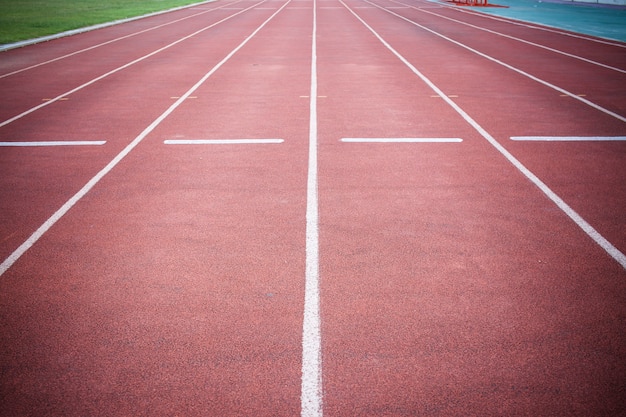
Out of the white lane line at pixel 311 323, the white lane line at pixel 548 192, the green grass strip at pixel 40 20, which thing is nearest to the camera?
the white lane line at pixel 311 323

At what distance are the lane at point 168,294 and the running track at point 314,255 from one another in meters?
0.02

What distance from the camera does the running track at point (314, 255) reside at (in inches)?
120

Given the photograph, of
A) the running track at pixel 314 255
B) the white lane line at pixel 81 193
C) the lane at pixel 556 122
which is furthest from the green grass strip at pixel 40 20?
the lane at pixel 556 122

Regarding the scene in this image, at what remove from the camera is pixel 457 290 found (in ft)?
12.9

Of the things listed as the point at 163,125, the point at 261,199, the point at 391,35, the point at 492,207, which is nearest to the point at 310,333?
the point at 261,199

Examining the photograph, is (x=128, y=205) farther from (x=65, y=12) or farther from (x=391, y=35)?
(x=65, y=12)

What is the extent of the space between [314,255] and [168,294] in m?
1.32

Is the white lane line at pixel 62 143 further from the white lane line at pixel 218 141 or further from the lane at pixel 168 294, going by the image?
the white lane line at pixel 218 141

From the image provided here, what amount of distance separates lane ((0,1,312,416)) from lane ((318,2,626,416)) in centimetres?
44

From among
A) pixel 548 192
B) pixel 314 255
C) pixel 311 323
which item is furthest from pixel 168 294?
pixel 548 192

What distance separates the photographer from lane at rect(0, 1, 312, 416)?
3016 millimetres

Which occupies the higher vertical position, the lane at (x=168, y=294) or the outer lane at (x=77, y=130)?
the outer lane at (x=77, y=130)

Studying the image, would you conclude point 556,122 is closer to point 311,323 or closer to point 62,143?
point 311,323

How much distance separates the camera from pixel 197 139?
7.59 meters
